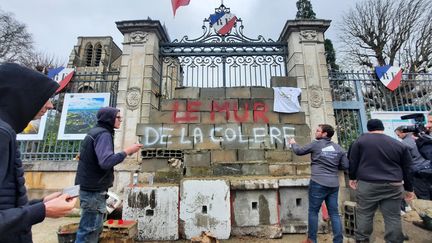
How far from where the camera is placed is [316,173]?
3746mm

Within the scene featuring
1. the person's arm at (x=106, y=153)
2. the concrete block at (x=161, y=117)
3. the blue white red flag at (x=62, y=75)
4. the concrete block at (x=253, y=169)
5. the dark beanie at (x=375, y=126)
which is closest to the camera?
the person's arm at (x=106, y=153)

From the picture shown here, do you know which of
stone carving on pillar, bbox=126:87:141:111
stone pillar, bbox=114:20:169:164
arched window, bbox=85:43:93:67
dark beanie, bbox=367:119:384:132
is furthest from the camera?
arched window, bbox=85:43:93:67

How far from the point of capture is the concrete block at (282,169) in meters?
5.27

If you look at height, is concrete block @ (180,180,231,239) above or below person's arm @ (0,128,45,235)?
below

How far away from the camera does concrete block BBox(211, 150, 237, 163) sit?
536cm

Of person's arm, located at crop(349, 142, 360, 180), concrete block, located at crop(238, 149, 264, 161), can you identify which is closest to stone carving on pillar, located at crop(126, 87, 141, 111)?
concrete block, located at crop(238, 149, 264, 161)

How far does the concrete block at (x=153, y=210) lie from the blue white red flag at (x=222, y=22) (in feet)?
15.7

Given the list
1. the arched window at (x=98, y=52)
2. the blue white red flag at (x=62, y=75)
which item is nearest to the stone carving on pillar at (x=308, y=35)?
the blue white red flag at (x=62, y=75)

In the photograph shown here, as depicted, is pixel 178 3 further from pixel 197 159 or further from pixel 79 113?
pixel 197 159

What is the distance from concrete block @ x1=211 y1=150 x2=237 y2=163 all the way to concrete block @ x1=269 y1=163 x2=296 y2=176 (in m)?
0.78

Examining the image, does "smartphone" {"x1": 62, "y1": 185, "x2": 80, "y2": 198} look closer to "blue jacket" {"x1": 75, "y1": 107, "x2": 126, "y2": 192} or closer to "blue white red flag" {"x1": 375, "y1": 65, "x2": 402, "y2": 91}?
"blue jacket" {"x1": 75, "y1": 107, "x2": 126, "y2": 192}

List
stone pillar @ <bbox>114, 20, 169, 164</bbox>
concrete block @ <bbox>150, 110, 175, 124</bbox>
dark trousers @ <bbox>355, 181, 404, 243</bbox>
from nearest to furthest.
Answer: dark trousers @ <bbox>355, 181, 404, 243</bbox> → concrete block @ <bbox>150, 110, 175, 124</bbox> → stone pillar @ <bbox>114, 20, 169, 164</bbox>

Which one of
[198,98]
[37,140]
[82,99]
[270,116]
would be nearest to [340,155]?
[270,116]

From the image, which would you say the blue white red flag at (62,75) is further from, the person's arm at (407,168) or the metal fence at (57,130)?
the person's arm at (407,168)
